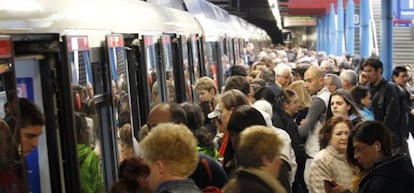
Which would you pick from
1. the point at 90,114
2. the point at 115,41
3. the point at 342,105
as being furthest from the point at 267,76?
the point at 90,114

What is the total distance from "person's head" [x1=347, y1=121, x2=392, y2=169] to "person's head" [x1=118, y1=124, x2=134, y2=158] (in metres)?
1.44

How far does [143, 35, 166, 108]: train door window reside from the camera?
5842mm

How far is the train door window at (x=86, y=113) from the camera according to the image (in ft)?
12.1

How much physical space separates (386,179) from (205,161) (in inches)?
37.9

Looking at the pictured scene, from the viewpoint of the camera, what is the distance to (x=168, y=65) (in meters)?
7.12

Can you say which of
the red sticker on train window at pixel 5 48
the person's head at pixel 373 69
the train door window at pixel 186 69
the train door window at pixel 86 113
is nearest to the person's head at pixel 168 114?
the train door window at pixel 86 113

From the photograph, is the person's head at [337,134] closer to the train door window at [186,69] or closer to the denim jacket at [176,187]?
the denim jacket at [176,187]

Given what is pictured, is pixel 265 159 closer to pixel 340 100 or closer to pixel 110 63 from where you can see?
pixel 110 63

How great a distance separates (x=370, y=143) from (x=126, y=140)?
61.3 inches

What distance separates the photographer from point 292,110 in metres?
6.95

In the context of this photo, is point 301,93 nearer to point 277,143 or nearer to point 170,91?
point 170,91

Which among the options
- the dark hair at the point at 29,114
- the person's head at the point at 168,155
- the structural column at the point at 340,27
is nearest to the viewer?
the person's head at the point at 168,155

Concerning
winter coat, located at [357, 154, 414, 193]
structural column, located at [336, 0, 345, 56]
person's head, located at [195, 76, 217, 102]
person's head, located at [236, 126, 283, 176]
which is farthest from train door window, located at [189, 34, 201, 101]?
structural column, located at [336, 0, 345, 56]

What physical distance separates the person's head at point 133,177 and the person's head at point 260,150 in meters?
0.64
